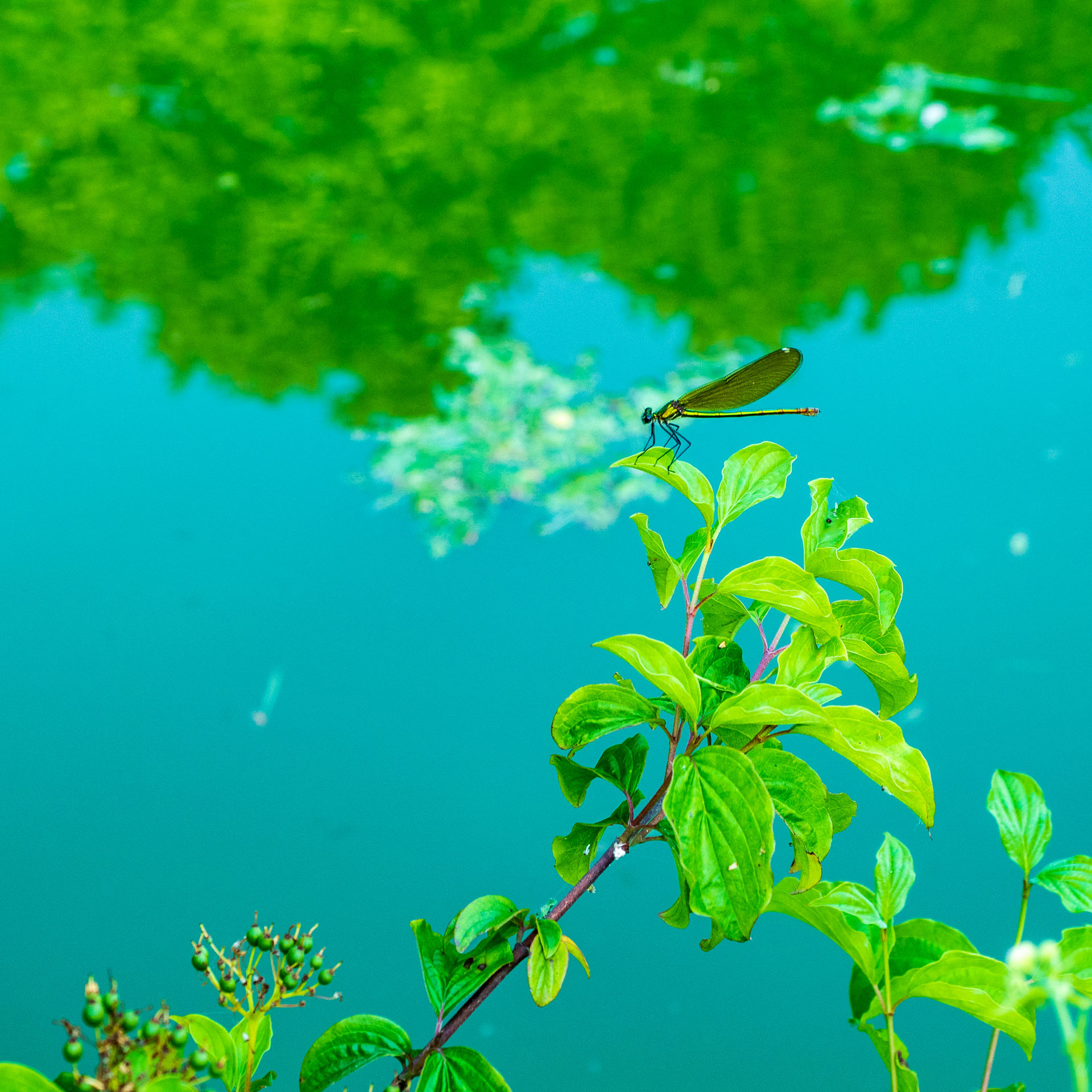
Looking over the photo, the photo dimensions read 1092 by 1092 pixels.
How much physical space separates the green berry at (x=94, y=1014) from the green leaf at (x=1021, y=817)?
49 cm

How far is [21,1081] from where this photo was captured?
1.26 ft

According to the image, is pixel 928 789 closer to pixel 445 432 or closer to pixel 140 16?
pixel 445 432

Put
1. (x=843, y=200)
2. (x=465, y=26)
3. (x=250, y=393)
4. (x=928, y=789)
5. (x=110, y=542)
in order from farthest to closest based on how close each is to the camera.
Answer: (x=465, y=26) → (x=843, y=200) → (x=250, y=393) → (x=110, y=542) → (x=928, y=789)

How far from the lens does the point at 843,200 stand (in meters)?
1.52

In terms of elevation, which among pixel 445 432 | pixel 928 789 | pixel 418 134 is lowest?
pixel 928 789

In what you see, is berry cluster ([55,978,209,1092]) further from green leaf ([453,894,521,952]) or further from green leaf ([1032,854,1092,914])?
green leaf ([1032,854,1092,914])

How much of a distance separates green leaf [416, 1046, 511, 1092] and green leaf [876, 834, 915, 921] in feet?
0.76

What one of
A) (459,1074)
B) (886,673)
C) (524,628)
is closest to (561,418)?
(524,628)

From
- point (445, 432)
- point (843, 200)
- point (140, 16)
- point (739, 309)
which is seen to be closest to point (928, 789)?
point (445, 432)

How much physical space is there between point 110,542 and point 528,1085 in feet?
2.93

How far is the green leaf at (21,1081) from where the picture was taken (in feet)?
1.26

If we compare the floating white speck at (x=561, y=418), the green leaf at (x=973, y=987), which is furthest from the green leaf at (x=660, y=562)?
the floating white speck at (x=561, y=418)

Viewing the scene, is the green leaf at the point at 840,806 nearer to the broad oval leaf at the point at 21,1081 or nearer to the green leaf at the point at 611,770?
the green leaf at the point at 611,770

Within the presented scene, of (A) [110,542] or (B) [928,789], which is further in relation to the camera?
(A) [110,542]
